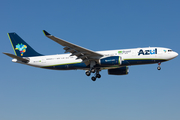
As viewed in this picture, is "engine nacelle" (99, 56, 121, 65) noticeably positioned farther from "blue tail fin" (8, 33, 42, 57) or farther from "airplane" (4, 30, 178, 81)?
"blue tail fin" (8, 33, 42, 57)

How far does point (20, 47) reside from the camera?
41.8 metres

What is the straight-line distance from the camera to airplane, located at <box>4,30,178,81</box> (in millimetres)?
34406

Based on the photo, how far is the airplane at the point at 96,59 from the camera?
3441 centimetres

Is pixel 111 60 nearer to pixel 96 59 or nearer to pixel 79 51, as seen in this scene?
pixel 96 59

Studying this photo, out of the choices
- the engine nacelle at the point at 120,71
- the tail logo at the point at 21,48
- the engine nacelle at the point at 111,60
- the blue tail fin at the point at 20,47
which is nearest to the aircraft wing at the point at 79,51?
the engine nacelle at the point at 111,60

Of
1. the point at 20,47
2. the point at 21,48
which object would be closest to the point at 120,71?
the point at 21,48

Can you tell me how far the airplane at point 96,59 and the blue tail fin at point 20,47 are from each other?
0.99 meters

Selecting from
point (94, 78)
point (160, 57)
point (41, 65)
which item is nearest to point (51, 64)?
point (41, 65)

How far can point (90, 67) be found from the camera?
36.8m

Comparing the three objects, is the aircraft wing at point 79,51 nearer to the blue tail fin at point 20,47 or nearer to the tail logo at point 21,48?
the blue tail fin at point 20,47

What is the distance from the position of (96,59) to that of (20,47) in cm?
1371

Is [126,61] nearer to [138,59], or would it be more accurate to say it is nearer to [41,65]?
[138,59]

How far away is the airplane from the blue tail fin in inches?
38.9

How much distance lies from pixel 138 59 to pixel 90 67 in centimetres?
683
